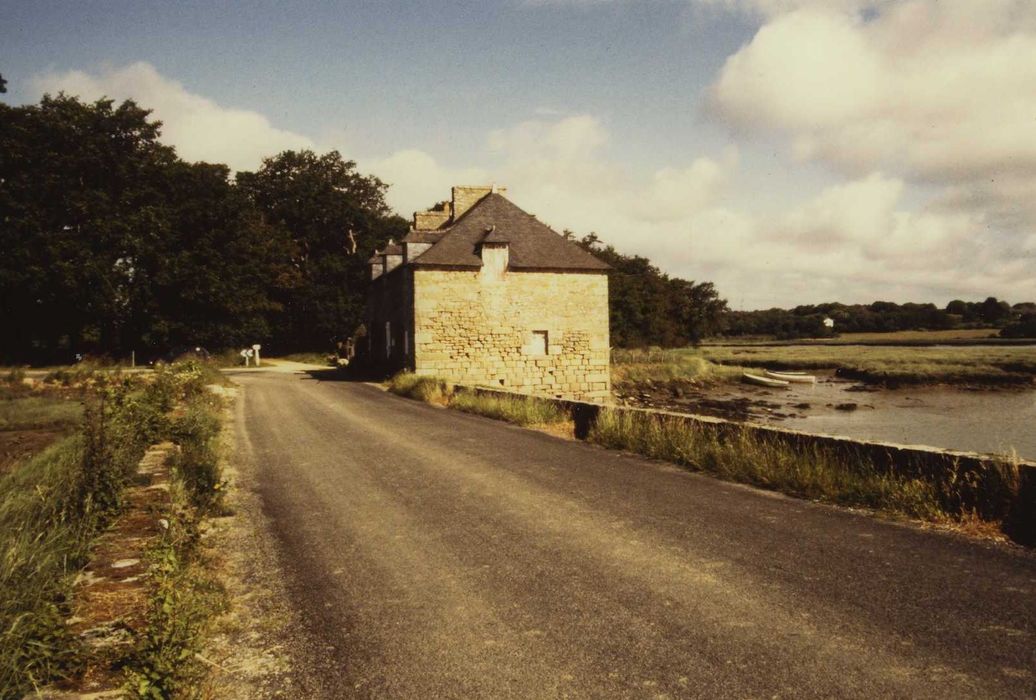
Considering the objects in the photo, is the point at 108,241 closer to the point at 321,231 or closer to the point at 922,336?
the point at 321,231

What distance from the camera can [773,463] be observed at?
24.8 ft

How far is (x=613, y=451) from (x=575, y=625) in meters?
6.30

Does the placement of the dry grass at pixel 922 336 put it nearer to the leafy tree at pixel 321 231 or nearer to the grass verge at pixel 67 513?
the leafy tree at pixel 321 231

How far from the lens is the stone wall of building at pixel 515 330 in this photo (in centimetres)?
2458

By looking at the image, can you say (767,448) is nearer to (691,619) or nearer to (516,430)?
(691,619)

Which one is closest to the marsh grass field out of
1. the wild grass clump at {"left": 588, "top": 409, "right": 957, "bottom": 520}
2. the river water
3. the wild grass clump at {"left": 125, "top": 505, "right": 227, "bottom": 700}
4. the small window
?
the river water

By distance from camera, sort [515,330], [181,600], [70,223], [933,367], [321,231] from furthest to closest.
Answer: [321,231], [933,367], [70,223], [515,330], [181,600]

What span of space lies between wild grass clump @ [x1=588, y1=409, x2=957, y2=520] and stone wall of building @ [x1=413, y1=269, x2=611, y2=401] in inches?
546

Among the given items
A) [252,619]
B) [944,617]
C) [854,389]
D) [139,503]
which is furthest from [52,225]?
[854,389]

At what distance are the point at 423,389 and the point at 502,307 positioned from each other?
23.2ft

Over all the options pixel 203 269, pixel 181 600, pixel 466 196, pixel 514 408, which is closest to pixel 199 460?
pixel 181 600

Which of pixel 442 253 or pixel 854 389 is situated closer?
pixel 442 253

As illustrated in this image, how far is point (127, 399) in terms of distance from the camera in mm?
10336

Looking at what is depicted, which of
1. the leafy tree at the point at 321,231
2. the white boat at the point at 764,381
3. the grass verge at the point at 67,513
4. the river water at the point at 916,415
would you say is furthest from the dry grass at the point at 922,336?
the grass verge at the point at 67,513
